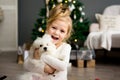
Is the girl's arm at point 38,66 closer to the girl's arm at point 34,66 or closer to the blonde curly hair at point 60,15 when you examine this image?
the girl's arm at point 34,66

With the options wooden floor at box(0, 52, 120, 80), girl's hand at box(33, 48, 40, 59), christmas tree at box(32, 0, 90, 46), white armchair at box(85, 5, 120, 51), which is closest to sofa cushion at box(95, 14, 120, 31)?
white armchair at box(85, 5, 120, 51)

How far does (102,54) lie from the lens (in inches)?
190

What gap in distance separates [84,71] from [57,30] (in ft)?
7.39

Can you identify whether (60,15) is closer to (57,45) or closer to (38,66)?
(57,45)

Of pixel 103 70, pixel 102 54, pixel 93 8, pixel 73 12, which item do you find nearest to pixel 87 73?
pixel 103 70

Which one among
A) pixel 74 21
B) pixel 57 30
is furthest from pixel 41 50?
pixel 74 21

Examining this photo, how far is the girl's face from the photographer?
49.6 inches

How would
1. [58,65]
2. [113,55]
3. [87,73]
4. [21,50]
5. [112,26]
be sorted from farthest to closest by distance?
[113,55], [112,26], [21,50], [87,73], [58,65]

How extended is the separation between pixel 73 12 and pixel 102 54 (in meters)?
1.18

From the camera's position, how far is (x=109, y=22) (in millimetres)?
4383

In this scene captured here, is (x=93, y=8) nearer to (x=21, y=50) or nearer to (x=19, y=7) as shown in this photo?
(x=19, y=7)

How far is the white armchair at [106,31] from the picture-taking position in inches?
147

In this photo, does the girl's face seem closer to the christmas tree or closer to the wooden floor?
the wooden floor

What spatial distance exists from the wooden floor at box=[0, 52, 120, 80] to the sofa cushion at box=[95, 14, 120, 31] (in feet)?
2.20
